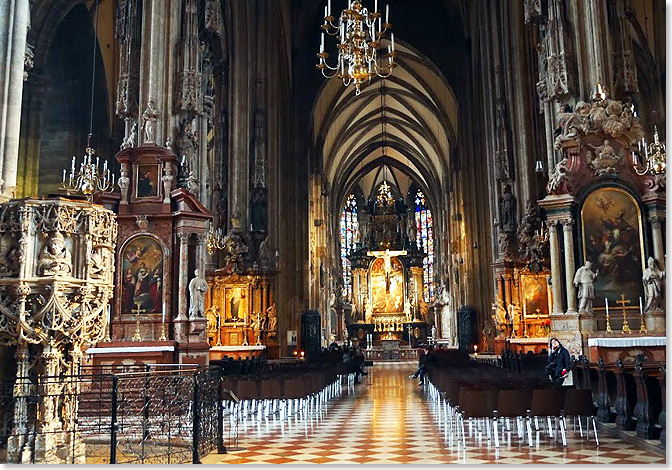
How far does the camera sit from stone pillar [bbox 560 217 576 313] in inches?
529

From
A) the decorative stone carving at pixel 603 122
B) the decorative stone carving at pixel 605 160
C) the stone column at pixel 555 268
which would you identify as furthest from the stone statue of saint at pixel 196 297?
the decorative stone carving at pixel 605 160

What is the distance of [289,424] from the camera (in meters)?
10.6

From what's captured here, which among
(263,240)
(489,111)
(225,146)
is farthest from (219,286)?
(489,111)

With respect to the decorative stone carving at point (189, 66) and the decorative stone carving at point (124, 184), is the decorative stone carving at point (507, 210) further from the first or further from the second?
the decorative stone carving at point (124, 184)

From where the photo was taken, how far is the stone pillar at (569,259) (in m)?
13.4

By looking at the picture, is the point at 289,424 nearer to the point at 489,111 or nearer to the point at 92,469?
the point at 92,469

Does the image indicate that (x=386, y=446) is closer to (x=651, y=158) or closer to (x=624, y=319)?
(x=624, y=319)

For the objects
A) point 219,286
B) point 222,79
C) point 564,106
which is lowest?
point 219,286

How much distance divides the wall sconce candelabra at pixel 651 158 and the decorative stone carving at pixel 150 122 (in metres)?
9.65

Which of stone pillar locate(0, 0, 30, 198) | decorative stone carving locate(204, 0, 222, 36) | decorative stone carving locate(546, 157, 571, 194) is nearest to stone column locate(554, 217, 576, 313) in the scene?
decorative stone carving locate(546, 157, 571, 194)

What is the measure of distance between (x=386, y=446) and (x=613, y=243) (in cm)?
731

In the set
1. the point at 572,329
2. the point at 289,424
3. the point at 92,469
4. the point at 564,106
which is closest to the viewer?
the point at 92,469

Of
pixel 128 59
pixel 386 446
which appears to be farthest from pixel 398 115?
pixel 386 446

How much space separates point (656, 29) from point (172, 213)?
52.9 ft
